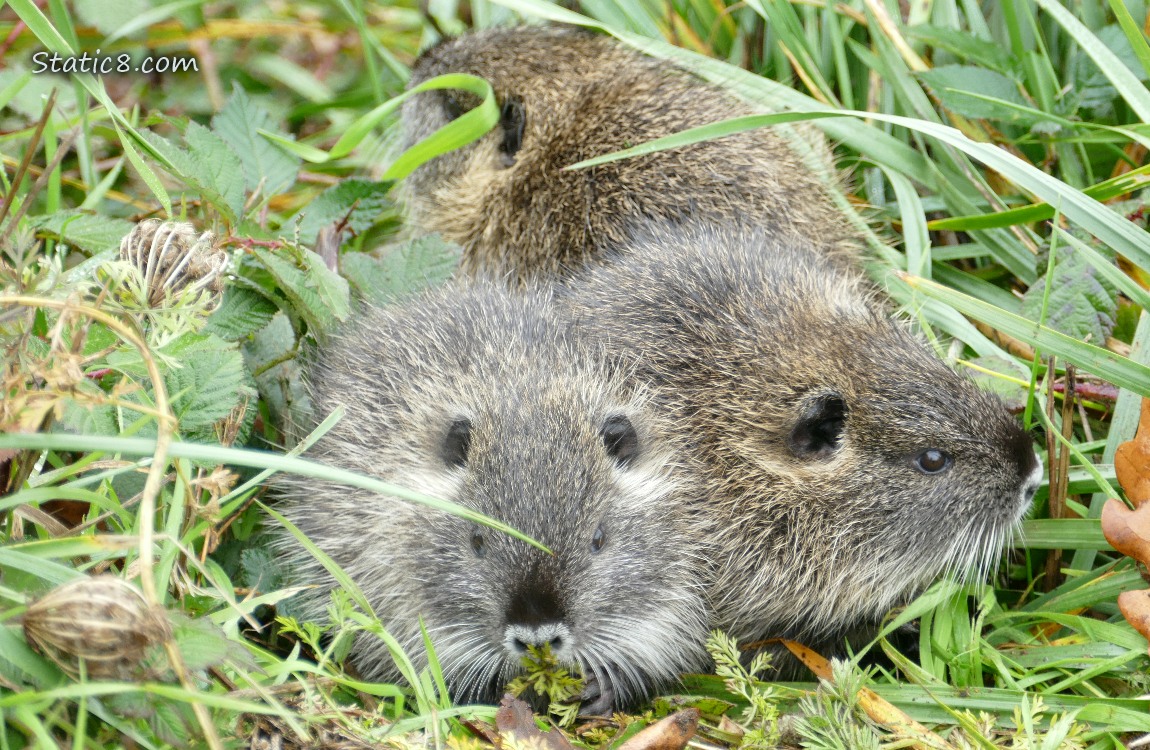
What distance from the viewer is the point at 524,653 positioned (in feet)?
11.6

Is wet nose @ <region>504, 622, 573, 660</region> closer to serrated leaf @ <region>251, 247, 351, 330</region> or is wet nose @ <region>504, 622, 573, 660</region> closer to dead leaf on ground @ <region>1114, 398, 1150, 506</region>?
serrated leaf @ <region>251, 247, 351, 330</region>

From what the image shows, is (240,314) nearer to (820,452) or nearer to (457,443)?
(457,443)

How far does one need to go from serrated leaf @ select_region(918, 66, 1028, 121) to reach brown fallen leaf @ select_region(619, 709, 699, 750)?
3.09 meters

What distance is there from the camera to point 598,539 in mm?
3746

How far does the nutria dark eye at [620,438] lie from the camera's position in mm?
4008

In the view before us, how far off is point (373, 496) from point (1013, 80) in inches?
138

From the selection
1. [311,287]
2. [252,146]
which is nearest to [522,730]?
[311,287]

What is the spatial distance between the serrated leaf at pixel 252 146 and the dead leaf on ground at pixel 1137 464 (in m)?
3.65

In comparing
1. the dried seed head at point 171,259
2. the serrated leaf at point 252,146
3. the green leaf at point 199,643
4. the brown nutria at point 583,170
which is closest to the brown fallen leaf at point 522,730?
the green leaf at point 199,643

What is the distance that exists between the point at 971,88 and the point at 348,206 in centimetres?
294

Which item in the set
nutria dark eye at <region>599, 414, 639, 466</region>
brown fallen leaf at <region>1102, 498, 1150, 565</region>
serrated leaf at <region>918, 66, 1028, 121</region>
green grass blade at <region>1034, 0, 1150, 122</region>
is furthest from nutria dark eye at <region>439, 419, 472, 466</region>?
green grass blade at <region>1034, 0, 1150, 122</region>

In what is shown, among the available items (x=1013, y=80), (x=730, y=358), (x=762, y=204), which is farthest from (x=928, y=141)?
(x=730, y=358)

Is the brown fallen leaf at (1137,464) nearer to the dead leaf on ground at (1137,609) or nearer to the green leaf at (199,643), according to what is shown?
the dead leaf on ground at (1137,609)

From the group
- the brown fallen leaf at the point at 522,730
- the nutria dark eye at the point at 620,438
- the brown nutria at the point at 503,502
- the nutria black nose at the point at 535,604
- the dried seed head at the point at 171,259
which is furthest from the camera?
the nutria dark eye at the point at 620,438
